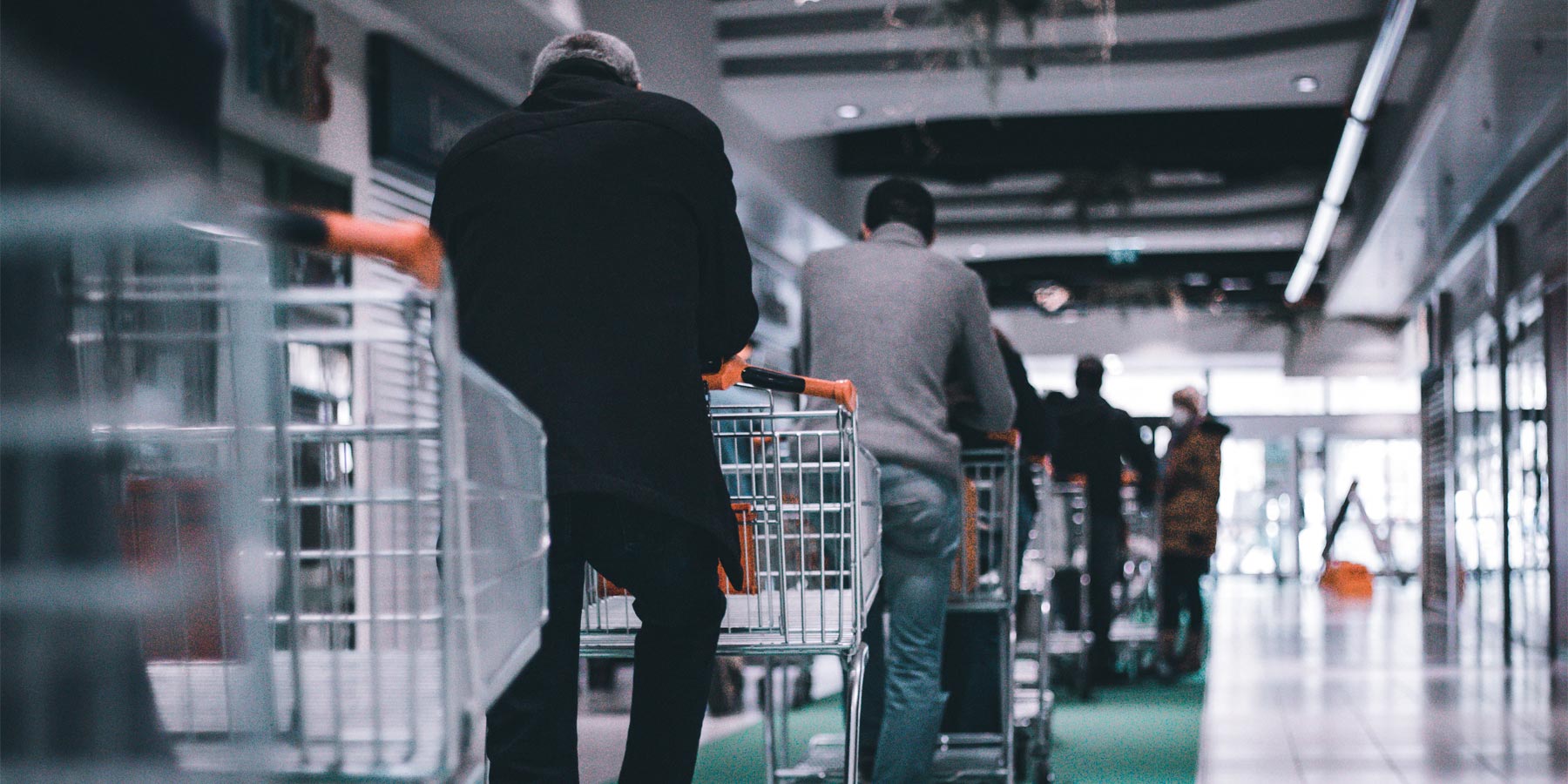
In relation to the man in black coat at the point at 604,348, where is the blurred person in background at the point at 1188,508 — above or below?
below

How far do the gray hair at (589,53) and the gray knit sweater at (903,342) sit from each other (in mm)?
1248

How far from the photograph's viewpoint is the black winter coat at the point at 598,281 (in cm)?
189

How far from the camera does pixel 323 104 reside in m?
5.76

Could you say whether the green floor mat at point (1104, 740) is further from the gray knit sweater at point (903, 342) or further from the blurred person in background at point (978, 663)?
the gray knit sweater at point (903, 342)

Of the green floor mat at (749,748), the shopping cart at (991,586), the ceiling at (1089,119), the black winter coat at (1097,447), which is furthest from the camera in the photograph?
the ceiling at (1089,119)

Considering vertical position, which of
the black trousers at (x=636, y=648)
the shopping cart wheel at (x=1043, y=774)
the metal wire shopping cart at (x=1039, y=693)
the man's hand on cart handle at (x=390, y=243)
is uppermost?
the man's hand on cart handle at (x=390, y=243)

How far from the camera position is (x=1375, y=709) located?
243 inches

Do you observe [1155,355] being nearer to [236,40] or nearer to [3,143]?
[236,40]

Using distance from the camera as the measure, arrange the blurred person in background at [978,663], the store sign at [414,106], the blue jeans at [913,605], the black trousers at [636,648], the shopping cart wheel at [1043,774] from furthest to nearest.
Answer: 1. the store sign at [414,106]
2. the blurred person in background at [978,663]
3. the shopping cart wheel at [1043,774]
4. the blue jeans at [913,605]
5. the black trousers at [636,648]

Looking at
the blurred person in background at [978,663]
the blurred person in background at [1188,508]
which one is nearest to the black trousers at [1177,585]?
the blurred person in background at [1188,508]

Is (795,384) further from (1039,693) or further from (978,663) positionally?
(978,663)

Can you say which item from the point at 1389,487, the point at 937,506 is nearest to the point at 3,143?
the point at 937,506

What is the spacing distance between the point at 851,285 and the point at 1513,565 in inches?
359

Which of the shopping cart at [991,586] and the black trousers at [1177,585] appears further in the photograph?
the black trousers at [1177,585]
